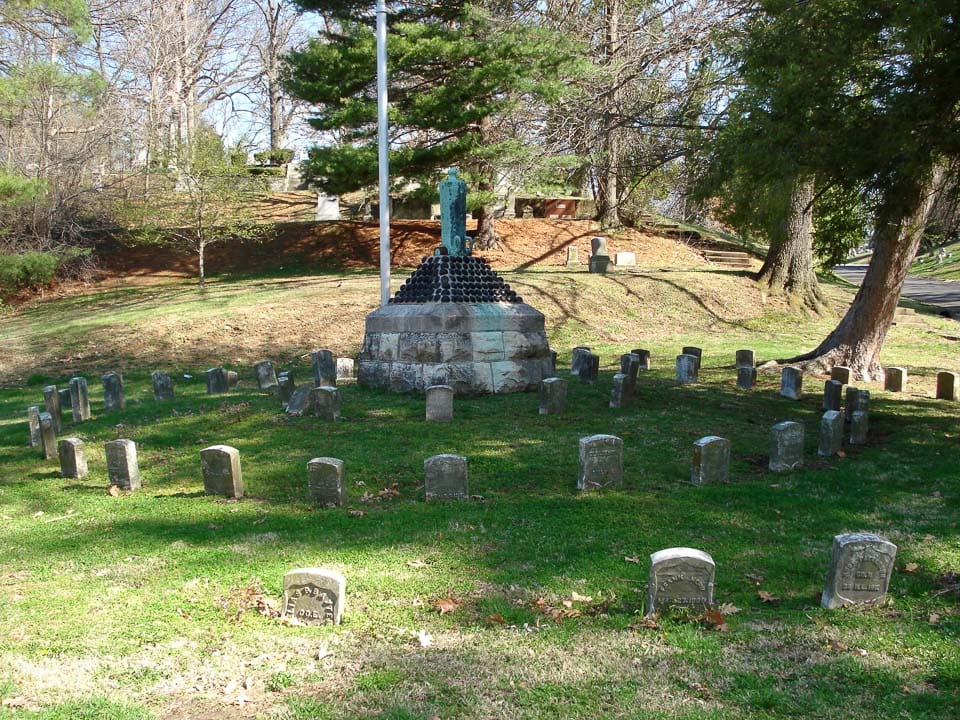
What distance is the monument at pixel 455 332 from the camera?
490 inches

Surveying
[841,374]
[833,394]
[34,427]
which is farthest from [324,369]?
[841,374]

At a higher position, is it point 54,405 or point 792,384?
point 792,384

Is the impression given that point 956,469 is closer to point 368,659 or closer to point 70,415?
point 368,659

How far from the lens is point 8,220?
83.9 feet

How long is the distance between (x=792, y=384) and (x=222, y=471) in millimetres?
8810

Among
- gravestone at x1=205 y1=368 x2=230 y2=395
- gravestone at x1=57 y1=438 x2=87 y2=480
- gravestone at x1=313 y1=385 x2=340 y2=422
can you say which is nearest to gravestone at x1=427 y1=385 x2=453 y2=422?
gravestone at x1=313 y1=385 x2=340 y2=422

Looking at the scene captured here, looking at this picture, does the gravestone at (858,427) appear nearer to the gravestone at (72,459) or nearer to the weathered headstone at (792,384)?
the weathered headstone at (792,384)

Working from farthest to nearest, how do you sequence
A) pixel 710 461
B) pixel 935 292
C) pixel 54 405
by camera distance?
pixel 935 292 < pixel 54 405 < pixel 710 461

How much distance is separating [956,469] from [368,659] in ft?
22.0

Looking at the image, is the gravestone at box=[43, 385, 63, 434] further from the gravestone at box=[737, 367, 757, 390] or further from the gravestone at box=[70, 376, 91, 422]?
the gravestone at box=[737, 367, 757, 390]

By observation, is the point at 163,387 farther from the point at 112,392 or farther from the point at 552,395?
the point at 552,395

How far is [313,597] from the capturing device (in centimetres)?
512

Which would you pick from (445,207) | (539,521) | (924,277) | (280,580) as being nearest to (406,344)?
(445,207)

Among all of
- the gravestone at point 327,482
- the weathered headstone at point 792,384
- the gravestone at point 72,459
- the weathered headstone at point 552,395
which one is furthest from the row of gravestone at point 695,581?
the weathered headstone at point 792,384
